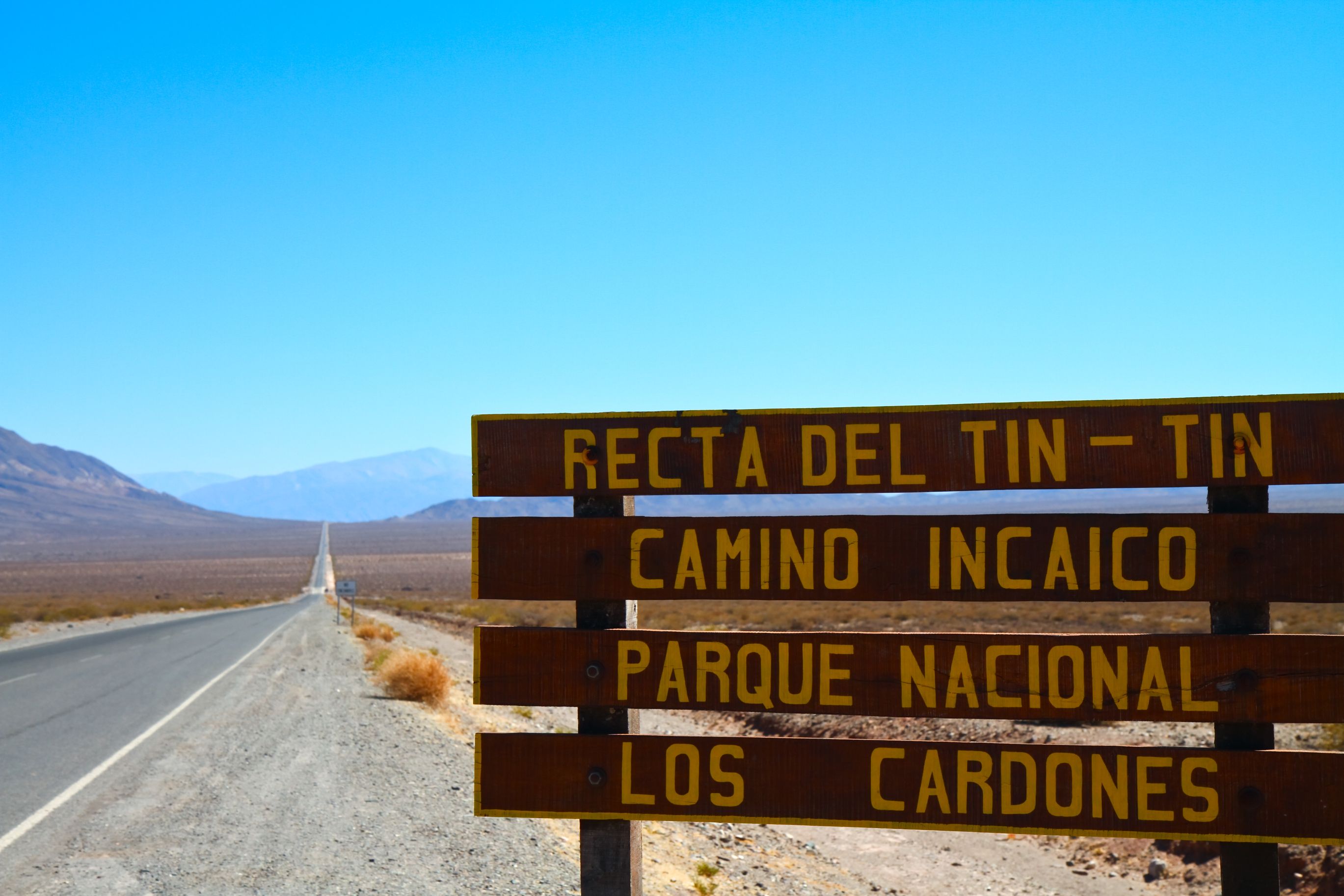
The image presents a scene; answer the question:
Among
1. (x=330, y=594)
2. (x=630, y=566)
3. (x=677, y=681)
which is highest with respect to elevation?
(x=630, y=566)

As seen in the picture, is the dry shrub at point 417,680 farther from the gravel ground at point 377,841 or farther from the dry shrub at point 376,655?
the dry shrub at point 376,655

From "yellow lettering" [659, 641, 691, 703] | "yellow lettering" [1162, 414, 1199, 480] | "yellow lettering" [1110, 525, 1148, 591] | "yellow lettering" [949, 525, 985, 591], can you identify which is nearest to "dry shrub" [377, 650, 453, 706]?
"yellow lettering" [659, 641, 691, 703]

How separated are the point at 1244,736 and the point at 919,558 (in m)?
1.31

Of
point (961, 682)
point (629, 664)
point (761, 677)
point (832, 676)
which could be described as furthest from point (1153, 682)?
point (629, 664)

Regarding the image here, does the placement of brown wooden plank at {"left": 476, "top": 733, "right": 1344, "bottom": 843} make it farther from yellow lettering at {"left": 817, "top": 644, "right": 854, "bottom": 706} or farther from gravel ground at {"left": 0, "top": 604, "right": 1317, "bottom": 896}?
gravel ground at {"left": 0, "top": 604, "right": 1317, "bottom": 896}

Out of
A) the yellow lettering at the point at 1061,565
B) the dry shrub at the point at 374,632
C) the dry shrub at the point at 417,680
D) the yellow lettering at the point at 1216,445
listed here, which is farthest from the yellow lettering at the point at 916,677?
the dry shrub at the point at 374,632

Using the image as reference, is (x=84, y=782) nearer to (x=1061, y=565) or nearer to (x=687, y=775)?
(x=687, y=775)

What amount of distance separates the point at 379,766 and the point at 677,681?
23.3ft

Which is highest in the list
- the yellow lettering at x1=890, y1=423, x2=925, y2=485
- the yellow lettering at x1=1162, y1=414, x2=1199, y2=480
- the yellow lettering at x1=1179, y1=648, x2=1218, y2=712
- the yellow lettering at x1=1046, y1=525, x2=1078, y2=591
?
the yellow lettering at x1=1162, y1=414, x2=1199, y2=480

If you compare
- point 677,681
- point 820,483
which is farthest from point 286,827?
point 820,483

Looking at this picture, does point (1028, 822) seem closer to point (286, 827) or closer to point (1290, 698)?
point (1290, 698)

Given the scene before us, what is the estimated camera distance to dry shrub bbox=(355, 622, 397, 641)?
29.5 metres

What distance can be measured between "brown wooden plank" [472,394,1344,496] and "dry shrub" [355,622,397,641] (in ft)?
88.6

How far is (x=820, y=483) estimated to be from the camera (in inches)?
147
